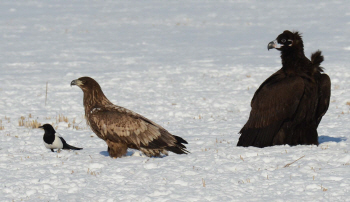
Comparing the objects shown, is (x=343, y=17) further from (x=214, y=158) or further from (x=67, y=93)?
(x=214, y=158)

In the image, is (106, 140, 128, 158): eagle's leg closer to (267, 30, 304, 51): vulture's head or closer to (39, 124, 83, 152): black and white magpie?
(39, 124, 83, 152): black and white magpie

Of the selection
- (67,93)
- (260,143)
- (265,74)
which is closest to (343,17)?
(265,74)

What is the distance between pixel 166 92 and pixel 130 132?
11429 millimetres

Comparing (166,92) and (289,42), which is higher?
(289,42)

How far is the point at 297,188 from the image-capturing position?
23.2 feet

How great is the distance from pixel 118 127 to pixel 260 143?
8.59ft

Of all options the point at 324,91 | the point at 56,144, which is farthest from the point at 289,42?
the point at 56,144

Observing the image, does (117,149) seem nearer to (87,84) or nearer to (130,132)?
(130,132)

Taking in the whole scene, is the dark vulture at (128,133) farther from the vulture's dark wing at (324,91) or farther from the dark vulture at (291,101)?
the vulture's dark wing at (324,91)

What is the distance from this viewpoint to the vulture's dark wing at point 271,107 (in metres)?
9.38

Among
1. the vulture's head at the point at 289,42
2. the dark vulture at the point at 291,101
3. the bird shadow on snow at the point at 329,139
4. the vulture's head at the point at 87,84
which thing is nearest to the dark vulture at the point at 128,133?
the vulture's head at the point at 87,84

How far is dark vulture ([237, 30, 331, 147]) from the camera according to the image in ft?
30.8

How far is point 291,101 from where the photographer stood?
30.8 ft

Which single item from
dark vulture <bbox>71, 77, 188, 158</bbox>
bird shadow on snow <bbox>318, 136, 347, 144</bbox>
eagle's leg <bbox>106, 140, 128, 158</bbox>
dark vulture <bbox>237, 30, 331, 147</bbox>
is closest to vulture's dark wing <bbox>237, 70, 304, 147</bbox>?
dark vulture <bbox>237, 30, 331, 147</bbox>
